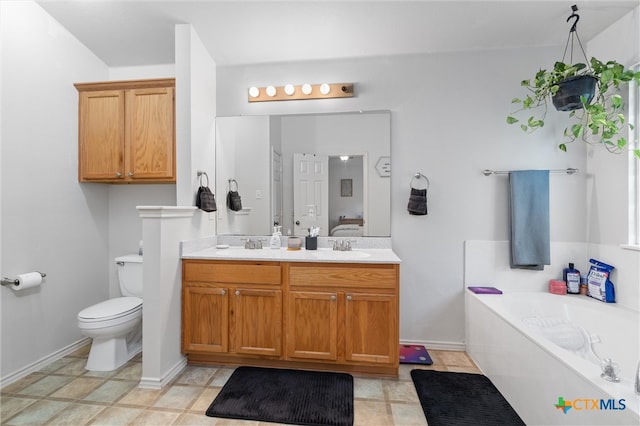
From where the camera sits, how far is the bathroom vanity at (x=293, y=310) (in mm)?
1944

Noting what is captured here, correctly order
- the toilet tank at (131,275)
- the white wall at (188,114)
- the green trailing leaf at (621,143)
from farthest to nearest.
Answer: the toilet tank at (131,275)
the white wall at (188,114)
the green trailing leaf at (621,143)

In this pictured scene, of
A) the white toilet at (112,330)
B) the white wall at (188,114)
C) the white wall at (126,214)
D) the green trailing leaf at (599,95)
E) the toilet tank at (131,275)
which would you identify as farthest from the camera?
the white wall at (126,214)

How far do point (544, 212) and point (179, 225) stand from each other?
2771 mm

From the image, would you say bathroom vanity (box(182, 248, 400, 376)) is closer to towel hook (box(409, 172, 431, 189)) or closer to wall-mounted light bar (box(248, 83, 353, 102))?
towel hook (box(409, 172, 431, 189))

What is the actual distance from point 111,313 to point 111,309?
0.07m

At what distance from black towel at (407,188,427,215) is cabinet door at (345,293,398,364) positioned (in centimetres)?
77

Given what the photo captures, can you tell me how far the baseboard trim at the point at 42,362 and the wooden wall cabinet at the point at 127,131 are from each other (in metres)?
1.37

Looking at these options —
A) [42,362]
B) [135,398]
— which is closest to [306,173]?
[135,398]

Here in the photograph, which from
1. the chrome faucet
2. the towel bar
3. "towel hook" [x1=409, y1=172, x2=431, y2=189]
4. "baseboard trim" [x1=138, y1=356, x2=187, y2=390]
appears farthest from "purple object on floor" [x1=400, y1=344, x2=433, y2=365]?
"baseboard trim" [x1=138, y1=356, x2=187, y2=390]

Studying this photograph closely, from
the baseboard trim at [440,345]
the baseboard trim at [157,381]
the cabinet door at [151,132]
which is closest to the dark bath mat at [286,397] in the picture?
the baseboard trim at [157,381]

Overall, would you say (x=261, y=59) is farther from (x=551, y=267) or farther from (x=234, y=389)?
(x=551, y=267)

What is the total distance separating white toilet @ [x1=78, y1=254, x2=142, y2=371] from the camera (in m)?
1.99

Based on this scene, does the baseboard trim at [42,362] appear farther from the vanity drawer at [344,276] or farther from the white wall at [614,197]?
the white wall at [614,197]

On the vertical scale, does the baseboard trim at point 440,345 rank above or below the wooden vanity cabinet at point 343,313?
below
